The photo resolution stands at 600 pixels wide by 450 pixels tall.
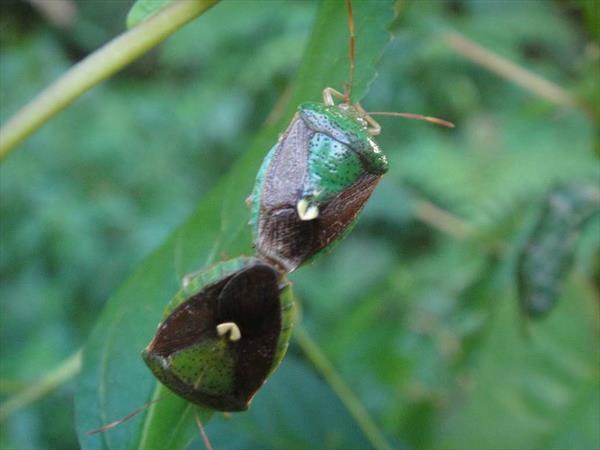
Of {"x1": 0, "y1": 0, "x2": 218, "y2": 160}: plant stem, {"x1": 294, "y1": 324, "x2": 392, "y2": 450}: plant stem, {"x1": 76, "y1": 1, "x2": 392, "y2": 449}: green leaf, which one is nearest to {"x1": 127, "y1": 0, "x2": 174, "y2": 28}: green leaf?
{"x1": 0, "y1": 0, "x2": 218, "y2": 160}: plant stem

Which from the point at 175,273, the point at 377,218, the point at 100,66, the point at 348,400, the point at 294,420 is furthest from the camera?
Result: the point at 377,218

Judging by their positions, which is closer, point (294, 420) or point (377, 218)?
point (294, 420)

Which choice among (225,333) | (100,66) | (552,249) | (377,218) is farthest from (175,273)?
(377,218)

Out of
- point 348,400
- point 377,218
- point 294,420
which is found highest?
point 294,420

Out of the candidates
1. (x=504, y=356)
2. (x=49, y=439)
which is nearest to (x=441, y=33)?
(x=504, y=356)

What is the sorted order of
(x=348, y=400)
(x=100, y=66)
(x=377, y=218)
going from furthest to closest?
(x=377, y=218)
(x=348, y=400)
(x=100, y=66)

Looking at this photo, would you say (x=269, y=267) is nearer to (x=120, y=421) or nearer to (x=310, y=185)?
(x=310, y=185)

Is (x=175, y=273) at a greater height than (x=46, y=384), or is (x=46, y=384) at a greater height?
(x=175, y=273)
